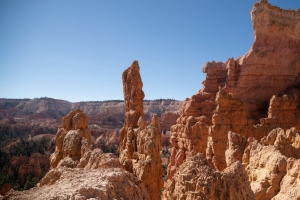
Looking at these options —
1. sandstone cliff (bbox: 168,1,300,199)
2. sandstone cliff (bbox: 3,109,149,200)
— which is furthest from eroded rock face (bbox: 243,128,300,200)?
sandstone cliff (bbox: 168,1,300,199)

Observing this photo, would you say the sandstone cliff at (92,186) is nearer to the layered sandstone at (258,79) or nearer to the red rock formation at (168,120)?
the layered sandstone at (258,79)

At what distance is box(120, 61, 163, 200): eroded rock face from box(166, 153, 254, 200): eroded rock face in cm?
414

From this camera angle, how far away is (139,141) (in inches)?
437

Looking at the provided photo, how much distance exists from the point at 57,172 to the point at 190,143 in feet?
42.7

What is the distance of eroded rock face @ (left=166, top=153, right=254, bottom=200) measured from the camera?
4805 mm

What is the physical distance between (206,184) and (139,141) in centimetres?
643

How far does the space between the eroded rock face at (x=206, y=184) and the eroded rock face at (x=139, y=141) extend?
414cm

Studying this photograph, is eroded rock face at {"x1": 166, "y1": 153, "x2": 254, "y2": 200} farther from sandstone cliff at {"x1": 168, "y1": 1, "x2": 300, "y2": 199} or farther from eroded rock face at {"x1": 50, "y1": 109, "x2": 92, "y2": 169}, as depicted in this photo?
sandstone cliff at {"x1": 168, "y1": 1, "x2": 300, "y2": 199}

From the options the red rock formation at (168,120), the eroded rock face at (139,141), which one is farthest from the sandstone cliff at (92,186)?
the red rock formation at (168,120)

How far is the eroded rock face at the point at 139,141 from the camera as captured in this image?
31.4 ft

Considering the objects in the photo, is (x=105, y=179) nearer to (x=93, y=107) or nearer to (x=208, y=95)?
(x=208, y=95)

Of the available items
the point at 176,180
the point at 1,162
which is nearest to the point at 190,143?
the point at 176,180

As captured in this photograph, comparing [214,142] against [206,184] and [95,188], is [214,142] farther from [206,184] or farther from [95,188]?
[95,188]

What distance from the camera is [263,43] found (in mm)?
20219
